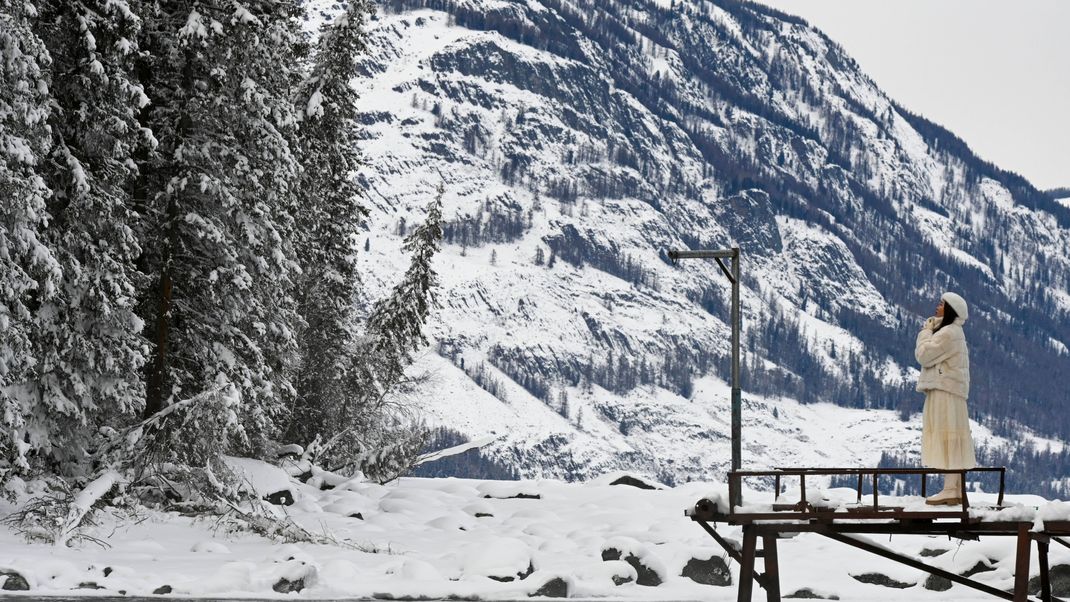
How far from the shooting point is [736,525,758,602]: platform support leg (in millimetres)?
12930

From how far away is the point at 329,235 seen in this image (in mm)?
39500

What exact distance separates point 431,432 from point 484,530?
45.4ft

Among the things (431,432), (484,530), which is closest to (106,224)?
(484,530)

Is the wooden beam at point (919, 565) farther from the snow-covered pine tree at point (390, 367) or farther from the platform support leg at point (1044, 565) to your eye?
the snow-covered pine tree at point (390, 367)

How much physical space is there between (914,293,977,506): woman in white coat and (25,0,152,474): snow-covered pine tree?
14356mm

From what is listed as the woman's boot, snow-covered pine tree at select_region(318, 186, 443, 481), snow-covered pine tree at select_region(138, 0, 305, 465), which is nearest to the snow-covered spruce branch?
snow-covered pine tree at select_region(138, 0, 305, 465)

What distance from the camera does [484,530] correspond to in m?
29.2

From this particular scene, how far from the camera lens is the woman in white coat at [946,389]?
46.5 ft

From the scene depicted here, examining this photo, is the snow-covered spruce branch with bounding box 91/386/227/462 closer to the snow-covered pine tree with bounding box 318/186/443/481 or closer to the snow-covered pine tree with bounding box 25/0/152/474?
the snow-covered pine tree with bounding box 25/0/152/474

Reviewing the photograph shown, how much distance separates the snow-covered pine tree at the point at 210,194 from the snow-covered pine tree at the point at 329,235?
8.77m

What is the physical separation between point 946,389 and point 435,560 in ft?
38.3

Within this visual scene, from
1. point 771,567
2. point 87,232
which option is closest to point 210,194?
point 87,232

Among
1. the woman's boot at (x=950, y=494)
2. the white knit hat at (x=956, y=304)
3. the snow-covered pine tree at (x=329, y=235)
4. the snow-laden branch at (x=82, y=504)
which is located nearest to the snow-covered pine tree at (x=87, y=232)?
the snow-laden branch at (x=82, y=504)

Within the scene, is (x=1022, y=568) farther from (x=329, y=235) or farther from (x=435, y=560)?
(x=329, y=235)
